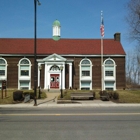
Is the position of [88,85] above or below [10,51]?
below

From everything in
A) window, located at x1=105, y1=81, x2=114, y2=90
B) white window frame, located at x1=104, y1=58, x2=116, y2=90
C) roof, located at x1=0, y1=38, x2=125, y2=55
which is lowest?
window, located at x1=105, y1=81, x2=114, y2=90

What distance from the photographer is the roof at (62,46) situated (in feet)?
138

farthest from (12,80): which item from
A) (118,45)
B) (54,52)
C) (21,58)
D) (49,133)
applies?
(49,133)

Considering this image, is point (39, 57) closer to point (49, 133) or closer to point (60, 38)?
point (60, 38)

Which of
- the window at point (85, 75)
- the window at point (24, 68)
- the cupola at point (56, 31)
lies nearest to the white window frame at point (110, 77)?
the window at point (85, 75)

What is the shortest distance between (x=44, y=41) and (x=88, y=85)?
12.6m

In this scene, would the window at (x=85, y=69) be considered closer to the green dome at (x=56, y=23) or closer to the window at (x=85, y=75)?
the window at (x=85, y=75)

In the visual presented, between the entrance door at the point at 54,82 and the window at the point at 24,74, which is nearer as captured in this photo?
the entrance door at the point at 54,82

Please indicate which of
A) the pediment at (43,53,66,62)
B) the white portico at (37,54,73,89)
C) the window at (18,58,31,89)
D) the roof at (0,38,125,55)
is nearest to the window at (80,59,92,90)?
the roof at (0,38,125,55)

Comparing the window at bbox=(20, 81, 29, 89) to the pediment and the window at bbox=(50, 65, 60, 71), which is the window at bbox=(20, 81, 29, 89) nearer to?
the window at bbox=(50, 65, 60, 71)

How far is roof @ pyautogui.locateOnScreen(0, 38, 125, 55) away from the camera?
42.2m

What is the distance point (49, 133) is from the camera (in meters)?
7.76

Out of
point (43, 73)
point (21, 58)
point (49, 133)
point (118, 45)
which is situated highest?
point (118, 45)

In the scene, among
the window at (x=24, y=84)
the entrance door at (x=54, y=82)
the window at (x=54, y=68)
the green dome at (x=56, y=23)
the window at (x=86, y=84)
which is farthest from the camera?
the green dome at (x=56, y=23)
